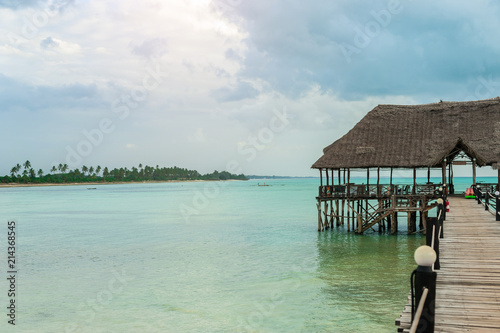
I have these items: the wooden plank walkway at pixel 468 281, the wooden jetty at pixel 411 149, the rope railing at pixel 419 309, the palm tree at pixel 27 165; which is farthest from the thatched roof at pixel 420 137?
the palm tree at pixel 27 165

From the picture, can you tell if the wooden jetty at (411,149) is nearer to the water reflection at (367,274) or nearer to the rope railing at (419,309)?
the water reflection at (367,274)

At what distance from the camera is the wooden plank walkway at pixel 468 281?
5.08 metres

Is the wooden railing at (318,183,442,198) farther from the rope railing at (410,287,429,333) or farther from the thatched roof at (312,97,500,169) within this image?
the rope railing at (410,287,429,333)

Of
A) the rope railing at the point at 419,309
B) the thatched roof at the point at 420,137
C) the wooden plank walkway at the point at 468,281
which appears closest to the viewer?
the rope railing at the point at 419,309

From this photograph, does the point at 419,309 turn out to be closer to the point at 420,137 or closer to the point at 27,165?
the point at 420,137

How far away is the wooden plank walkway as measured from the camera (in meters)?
5.08

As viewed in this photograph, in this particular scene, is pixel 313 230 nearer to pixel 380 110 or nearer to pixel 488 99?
pixel 380 110

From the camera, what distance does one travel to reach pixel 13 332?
9.67 m

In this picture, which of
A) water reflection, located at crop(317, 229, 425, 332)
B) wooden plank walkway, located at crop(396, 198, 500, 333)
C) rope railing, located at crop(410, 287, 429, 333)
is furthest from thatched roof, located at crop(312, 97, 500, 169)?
rope railing, located at crop(410, 287, 429, 333)

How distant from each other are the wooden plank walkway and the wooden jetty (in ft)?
30.3

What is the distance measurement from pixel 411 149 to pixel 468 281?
16355mm

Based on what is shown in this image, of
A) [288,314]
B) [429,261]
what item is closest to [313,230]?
[288,314]

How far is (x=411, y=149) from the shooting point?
72.9 feet

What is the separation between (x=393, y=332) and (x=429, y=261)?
531 centimetres
